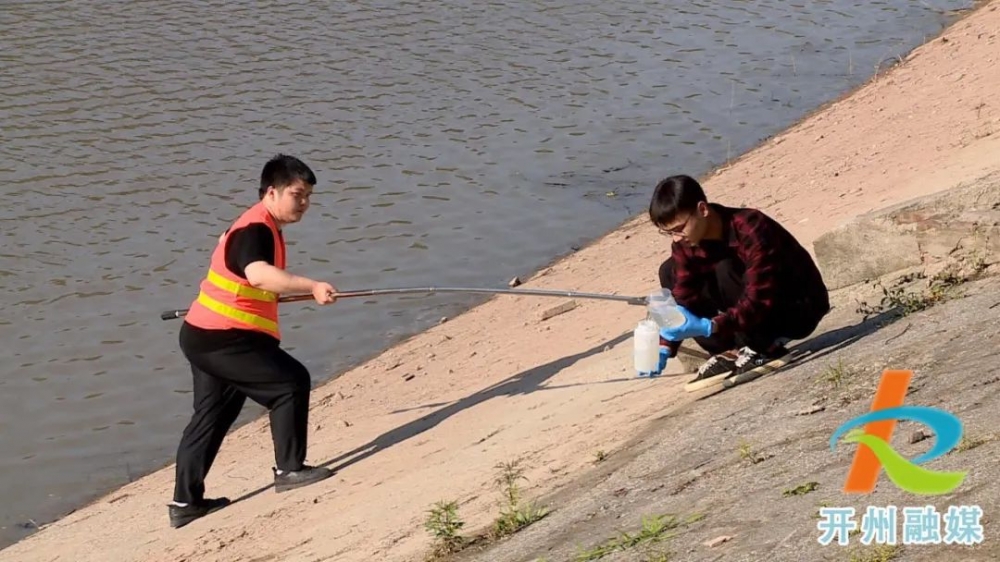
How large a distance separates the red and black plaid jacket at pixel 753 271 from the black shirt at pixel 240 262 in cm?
187

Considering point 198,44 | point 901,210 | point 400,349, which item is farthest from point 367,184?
point 901,210

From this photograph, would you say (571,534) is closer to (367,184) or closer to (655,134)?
(367,184)

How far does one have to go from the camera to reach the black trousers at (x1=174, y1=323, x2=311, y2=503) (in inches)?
267

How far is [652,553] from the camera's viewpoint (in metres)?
4.36

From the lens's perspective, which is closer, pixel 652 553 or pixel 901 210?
pixel 652 553

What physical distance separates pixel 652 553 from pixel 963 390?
129cm

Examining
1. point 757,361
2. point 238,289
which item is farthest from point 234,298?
point 757,361

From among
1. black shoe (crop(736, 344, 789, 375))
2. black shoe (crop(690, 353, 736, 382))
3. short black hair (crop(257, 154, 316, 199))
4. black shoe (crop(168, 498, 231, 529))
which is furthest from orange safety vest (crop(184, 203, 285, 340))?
black shoe (crop(736, 344, 789, 375))

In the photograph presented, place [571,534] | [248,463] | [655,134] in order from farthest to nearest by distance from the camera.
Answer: [655,134] < [248,463] < [571,534]

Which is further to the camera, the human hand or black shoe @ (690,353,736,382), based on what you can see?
the human hand

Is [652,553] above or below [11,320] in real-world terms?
above

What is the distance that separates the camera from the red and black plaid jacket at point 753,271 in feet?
19.6

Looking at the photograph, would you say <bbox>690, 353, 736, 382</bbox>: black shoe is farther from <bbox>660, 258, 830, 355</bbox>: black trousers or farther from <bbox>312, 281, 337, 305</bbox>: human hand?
<bbox>312, 281, 337, 305</bbox>: human hand

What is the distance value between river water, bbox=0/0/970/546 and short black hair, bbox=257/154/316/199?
2480 mm
